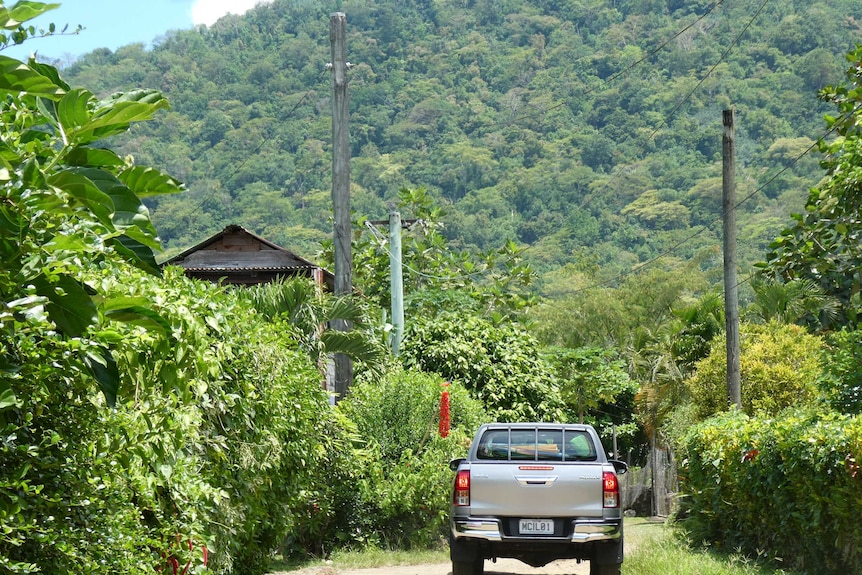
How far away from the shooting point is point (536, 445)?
13.3 m

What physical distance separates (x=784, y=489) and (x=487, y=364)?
40.1 ft

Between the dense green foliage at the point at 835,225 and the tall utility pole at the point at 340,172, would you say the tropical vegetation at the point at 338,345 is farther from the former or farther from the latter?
the tall utility pole at the point at 340,172

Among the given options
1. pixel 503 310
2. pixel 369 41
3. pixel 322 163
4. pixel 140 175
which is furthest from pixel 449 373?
pixel 369 41

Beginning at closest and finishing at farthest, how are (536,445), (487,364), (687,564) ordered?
1. (687,564)
2. (536,445)
3. (487,364)

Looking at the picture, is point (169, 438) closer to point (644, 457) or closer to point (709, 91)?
point (644, 457)

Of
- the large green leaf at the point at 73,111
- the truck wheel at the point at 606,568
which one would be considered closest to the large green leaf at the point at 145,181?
the large green leaf at the point at 73,111

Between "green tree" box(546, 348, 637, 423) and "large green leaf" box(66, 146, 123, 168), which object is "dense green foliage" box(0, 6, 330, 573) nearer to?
"large green leaf" box(66, 146, 123, 168)

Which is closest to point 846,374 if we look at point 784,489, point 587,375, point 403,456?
point 784,489

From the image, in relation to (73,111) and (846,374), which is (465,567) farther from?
(73,111)

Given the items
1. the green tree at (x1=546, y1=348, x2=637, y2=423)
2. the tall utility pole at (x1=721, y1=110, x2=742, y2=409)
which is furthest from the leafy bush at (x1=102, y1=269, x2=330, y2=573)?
the green tree at (x1=546, y1=348, x2=637, y2=423)

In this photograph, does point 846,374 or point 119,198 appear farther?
point 846,374

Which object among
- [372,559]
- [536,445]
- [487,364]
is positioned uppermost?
[487,364]

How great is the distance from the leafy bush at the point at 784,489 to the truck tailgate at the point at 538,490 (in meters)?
2.24

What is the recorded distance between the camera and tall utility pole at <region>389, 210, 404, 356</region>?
2383 cm
